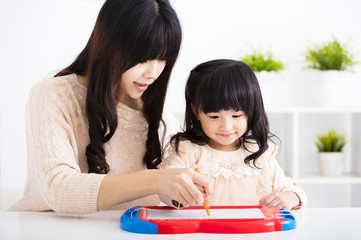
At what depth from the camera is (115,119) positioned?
1.36 m

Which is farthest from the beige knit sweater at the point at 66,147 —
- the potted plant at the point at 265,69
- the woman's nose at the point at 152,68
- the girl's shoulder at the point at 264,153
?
the potted plant at the point at 265,69

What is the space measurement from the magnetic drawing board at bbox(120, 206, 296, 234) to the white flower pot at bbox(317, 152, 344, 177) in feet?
6.31

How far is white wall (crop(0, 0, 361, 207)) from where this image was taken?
2854 millimetres

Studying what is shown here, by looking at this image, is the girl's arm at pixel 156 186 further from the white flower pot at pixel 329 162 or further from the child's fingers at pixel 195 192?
the white flower pot at pixel 329 162

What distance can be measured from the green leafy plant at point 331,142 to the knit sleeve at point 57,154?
1996 mm

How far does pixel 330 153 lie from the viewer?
9.21 ft

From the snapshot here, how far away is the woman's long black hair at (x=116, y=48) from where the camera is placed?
1229 millimetres

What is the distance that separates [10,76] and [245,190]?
6.53 ft

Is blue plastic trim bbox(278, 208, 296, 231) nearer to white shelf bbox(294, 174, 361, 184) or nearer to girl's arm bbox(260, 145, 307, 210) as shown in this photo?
girl's arm bbox(260, 145, 307, 210)

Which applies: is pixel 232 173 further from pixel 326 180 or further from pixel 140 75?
pixel 326 180

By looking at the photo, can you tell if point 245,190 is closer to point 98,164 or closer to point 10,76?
point 98,164

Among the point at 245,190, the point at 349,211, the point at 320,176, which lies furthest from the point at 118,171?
the point at 320,176

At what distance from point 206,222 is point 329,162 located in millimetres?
2125

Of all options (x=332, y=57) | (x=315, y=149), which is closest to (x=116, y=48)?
(x=332, y=57)
